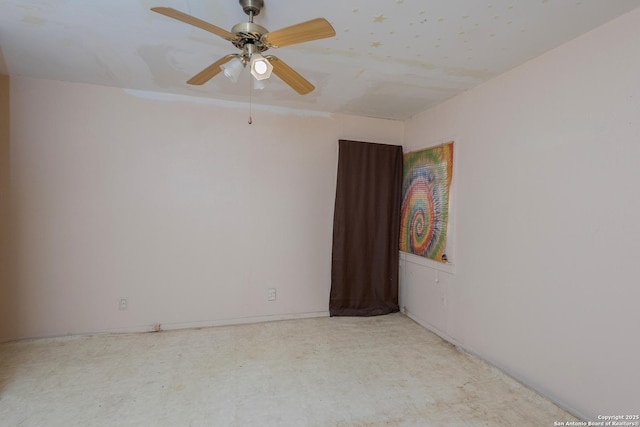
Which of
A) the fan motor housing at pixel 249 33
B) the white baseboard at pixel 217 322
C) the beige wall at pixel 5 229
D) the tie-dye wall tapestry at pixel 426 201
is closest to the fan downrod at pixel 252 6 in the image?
the fan motor housing at pixel 249 33

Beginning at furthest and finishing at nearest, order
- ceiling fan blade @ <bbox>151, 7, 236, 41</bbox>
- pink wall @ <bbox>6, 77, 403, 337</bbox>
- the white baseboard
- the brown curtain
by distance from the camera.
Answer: the brown curtain < the white baseboard < pink wall @ <bbox>6, 77, 403, 337</bbox> < ceiling fan blade @ <bbox>151, 7, 236, 41</bbox>

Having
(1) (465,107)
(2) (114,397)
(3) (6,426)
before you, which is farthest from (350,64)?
(3) (6,426)

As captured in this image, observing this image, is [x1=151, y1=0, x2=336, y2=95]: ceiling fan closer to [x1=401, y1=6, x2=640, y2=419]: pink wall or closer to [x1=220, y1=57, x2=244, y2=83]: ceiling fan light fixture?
[x1=220, y1=57, x2=244, y2=83]: ceiling fan light fixture

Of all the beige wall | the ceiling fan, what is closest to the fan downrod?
the ceiling fan

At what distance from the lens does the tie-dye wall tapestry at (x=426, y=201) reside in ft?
10.0

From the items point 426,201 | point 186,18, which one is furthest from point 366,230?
point 186,18

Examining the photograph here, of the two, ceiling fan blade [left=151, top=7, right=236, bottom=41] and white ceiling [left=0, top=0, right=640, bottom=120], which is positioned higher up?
white ceiling [left=0, top=0, right=640, bottom=120]

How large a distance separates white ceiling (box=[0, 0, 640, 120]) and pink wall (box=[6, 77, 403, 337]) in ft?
1.27

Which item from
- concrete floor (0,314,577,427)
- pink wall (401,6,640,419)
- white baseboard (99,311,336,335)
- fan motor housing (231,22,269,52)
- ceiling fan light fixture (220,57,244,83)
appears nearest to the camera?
fan motor housing (231,22,269,52)

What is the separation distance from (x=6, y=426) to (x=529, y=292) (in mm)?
3413

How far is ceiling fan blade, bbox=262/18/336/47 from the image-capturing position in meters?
1.29

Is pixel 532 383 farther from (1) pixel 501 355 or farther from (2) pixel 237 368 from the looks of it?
(2) pixel 237 368

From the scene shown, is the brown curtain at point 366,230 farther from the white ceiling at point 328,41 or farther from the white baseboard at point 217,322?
the white ceiling at point 328,41

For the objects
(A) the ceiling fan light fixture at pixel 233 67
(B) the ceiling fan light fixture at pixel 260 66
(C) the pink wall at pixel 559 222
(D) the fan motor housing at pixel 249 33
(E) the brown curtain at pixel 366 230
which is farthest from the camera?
(E) the brown curtain at pixel 366 230
